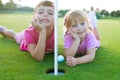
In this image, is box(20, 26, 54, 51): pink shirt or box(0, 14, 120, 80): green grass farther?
box(20, 26, 54, 51): pink shirt

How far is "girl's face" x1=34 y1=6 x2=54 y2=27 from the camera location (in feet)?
8.45

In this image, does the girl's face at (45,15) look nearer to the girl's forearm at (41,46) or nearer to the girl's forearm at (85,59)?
the girl's forearm at (41,46)

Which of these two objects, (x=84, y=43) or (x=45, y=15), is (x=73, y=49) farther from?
(x=45, y=15)

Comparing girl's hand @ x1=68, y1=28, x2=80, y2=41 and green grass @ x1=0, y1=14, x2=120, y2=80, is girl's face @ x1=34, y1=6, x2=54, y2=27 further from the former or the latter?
green grass @ x1=0, y1=14, x2=120, y2=80

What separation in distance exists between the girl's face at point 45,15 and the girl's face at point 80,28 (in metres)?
0.24

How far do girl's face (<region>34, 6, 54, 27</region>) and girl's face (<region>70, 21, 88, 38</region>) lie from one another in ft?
0.80

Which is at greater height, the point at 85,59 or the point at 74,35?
the point at 74,35

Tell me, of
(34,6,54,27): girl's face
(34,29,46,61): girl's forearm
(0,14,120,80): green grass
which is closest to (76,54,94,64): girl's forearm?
(0,14,120,80): green grass

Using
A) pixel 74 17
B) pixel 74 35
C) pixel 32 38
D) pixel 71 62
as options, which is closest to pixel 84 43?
pixel 74 35

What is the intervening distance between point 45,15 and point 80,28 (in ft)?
1.19

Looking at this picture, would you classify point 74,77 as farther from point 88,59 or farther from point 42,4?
point 42,4

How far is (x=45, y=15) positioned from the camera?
2.58 metres

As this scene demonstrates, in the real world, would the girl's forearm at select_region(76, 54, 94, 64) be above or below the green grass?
above

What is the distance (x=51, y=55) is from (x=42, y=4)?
52 centimetres
